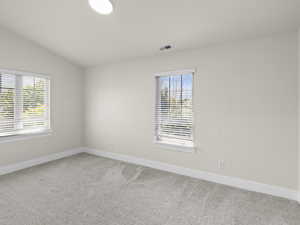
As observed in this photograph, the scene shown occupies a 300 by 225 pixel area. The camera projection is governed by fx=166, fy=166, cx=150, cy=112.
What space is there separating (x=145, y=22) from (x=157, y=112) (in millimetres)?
1714

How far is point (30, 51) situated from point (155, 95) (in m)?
2.79

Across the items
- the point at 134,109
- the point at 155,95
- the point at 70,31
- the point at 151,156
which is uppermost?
the point at 70,31

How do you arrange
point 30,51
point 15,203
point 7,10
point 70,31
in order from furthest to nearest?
point 30,51, point 70,31, point 7,10, point 15,203

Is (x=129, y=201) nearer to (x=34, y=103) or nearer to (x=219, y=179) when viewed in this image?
(x=219, y=179)

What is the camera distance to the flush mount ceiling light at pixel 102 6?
2250 mm

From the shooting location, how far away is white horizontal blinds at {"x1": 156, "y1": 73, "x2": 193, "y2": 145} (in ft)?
10.4

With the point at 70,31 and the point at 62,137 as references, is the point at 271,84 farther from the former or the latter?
the point at 62,137

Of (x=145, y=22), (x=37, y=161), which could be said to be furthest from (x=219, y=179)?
(x=37, y=161)

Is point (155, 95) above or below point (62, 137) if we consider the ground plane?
above

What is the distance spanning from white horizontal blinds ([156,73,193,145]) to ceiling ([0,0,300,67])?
2.08ft

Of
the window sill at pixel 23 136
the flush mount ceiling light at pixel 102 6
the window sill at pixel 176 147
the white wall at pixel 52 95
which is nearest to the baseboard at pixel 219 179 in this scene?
the window sill at pixel 176 147

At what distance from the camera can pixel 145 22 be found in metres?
2.54

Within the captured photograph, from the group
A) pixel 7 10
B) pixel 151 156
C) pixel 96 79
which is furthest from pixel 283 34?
pixel 7 10

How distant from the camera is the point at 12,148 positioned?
327 centimetres
